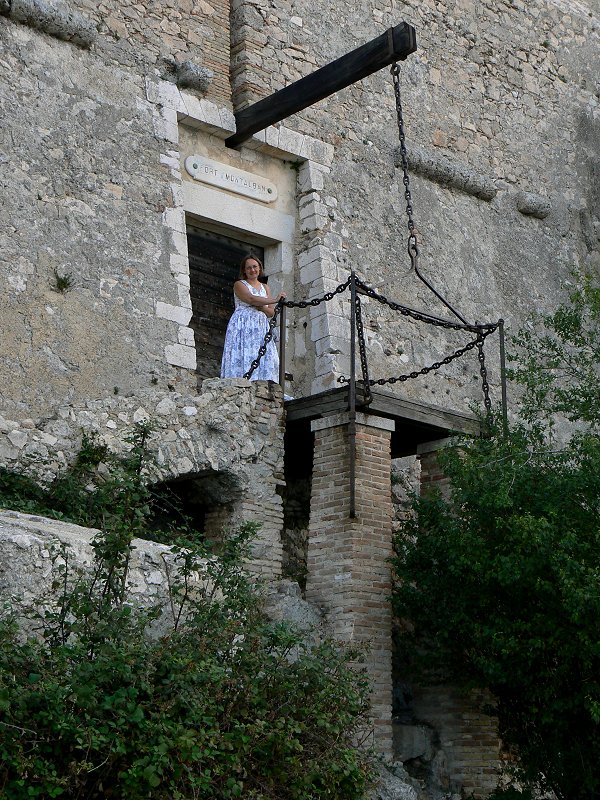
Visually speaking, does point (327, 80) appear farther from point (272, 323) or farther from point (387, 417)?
point (387, 417)

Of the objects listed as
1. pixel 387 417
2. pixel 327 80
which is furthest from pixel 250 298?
pixel 327 80

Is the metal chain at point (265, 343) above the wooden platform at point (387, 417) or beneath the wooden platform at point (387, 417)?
above

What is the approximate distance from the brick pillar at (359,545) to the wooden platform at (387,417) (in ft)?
0.34

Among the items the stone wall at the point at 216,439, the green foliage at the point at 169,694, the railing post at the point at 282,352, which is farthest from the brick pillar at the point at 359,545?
the green foliage at the point at 169,694

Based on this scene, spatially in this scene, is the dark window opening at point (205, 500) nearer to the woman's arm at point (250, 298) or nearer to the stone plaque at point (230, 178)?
the woman's arm at point (250, 298)

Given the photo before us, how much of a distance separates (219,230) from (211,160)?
655 millimetres

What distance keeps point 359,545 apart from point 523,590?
137 cm

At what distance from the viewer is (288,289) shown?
12234mm

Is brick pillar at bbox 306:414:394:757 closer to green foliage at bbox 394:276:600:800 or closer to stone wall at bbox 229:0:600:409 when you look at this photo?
green foliage at bbox 394:276:600:800

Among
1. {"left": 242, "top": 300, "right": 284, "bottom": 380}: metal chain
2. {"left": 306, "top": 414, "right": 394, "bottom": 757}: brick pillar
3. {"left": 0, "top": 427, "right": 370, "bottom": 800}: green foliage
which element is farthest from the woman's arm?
{"left": 0, "top": 427, "right": 370, "bottom": 800}: green foliage

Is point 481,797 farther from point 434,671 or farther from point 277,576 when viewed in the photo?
point 277,576

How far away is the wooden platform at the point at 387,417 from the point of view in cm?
997

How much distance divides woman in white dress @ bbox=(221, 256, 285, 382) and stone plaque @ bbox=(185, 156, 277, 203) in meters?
1.16

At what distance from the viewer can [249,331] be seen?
35.7ft
